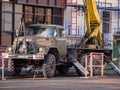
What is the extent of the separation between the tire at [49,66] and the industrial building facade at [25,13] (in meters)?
9.78

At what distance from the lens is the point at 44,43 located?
78.2ft

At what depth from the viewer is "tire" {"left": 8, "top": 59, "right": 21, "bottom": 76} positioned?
24281mm

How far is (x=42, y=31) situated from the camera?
24.8m

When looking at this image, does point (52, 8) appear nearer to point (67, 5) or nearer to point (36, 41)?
point (67, 5)

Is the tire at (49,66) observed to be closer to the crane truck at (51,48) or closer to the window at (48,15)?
the crane truck at (51,48)

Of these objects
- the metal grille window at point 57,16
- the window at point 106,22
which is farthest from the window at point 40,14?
the window at point 106,22

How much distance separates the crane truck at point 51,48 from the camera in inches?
915

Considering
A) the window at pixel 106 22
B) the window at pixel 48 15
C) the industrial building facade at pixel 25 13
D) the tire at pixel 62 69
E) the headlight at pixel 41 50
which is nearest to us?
the headlight at pixel 41 50

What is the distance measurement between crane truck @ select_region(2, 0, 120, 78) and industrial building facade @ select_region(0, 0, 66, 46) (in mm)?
6690

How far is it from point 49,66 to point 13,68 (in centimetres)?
223

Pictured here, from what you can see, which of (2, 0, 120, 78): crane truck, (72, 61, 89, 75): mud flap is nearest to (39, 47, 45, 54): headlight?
(2, 0, 120, 78): crane truck

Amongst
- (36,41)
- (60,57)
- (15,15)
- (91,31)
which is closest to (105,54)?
(91,31)

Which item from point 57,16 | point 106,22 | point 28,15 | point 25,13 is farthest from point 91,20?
point 106,22

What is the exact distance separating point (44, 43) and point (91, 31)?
5.02m
